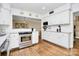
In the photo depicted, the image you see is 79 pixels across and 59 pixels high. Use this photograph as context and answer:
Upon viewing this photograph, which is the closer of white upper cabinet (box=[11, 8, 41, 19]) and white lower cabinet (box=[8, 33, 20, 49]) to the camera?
white upper cabinet (box=[11, 8, 41, 19])

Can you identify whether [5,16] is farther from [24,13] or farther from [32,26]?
[32,26]

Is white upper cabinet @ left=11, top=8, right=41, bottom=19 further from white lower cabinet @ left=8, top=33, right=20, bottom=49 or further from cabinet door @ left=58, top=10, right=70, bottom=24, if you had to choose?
cabinet door @ left=58, top=10, right=70, bottom=24

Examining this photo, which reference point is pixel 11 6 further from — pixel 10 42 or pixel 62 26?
pixel 62 26

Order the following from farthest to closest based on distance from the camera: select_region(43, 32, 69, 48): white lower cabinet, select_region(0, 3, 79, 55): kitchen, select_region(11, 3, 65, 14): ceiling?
select_region(43, 32, 69, 48): white lower cabinet < select_region(0, 3, 79, 55): kitchen < select_region(11, 3, 65, 14): ceiling

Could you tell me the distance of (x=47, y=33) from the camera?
125 inches

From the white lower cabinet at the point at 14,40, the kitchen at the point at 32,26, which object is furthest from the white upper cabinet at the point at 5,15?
the white lower cabinet at the point at 14,40

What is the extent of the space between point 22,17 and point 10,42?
86cm

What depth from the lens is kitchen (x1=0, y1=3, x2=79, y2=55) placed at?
5.66 feet

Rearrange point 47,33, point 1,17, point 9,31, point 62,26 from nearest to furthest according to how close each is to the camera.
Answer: point 1,17
point 9,31
point 62,26
point 47,33

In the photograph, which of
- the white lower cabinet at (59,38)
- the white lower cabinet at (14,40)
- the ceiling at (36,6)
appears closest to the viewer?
the ceiling at (36,6)

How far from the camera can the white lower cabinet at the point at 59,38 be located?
2232 millimetres

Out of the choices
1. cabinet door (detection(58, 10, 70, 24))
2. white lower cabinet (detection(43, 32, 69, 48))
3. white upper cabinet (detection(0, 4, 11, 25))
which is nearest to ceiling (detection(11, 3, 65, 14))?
white upper cabinet (detection(0, 4, 11, 25))

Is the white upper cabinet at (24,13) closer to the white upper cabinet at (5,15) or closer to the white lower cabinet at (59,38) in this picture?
the white upper cabinet at (5,15)

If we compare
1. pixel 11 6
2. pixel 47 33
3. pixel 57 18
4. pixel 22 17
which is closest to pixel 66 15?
pixel 57 18
